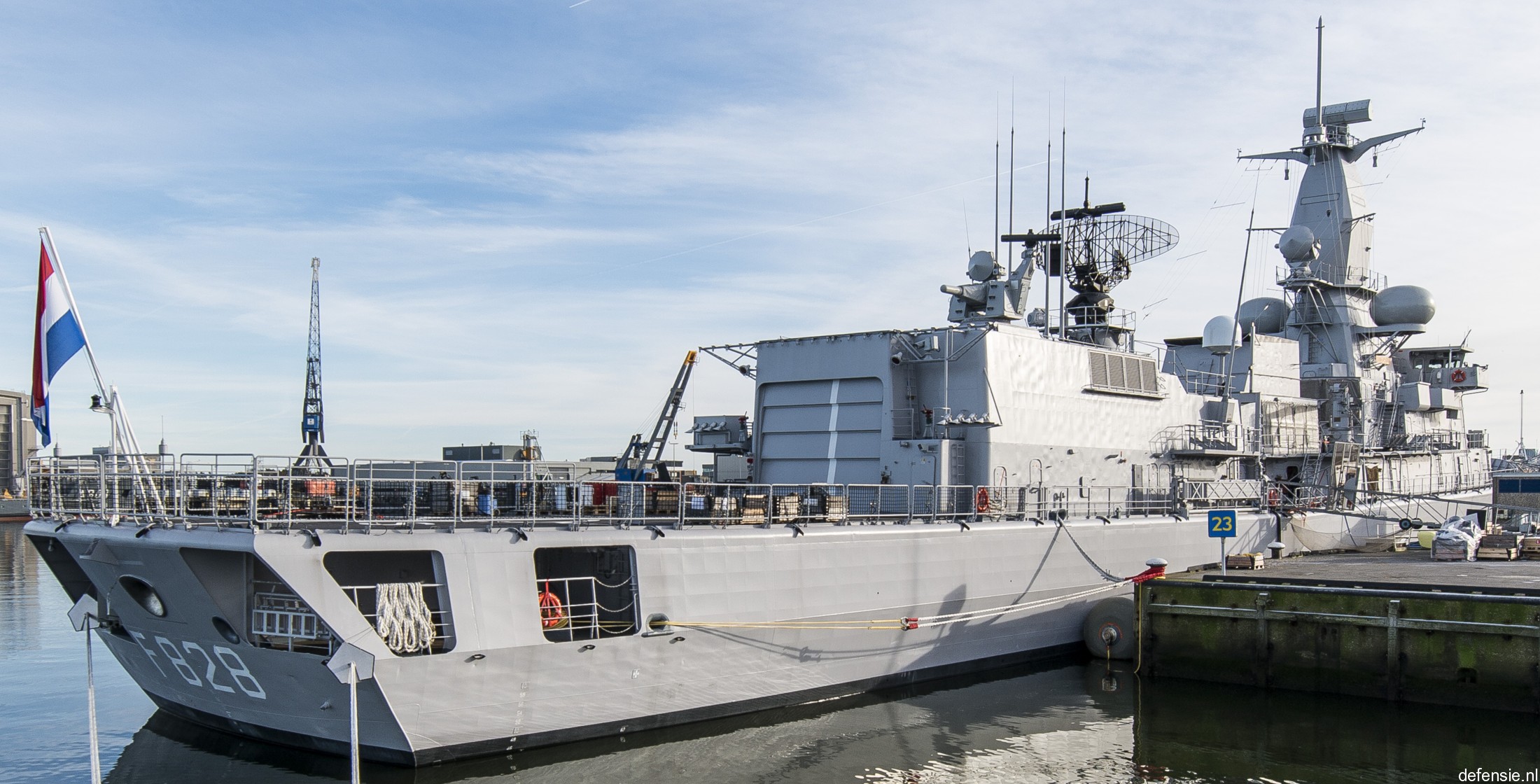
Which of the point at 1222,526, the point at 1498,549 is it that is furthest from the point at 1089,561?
the point at 1498,549

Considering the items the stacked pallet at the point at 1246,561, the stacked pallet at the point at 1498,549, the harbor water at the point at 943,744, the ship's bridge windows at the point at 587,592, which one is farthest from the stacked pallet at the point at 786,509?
the stacked pallet at the point at 1498,549

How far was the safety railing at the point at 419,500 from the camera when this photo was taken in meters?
13.1

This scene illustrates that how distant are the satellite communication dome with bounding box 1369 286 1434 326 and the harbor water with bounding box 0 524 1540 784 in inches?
850

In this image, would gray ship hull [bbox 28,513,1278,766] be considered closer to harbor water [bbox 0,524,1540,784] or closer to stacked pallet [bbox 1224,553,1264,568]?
harbor water [bbox 0,524,1540,784]

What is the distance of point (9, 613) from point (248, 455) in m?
20.6

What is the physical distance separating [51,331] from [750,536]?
958 centimetres

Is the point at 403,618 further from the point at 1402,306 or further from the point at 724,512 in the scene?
the point at 1402,306

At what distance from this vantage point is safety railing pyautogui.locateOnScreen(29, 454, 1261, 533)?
43.0 feet

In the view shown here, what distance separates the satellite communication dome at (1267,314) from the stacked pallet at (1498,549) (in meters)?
11.2

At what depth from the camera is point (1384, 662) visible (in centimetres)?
1788

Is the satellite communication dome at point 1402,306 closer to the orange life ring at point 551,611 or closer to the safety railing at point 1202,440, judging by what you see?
the safety railing at point 1202,440

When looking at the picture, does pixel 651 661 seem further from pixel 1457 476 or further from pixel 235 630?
pixel 1457 476

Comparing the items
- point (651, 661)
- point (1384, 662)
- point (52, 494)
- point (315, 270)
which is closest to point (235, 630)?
point (52, 494)

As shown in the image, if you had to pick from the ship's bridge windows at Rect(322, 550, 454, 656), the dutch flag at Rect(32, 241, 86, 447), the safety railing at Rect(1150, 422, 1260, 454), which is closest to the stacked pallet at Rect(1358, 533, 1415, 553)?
the safety railing at Rect(1150, 422, 1260, 454)
